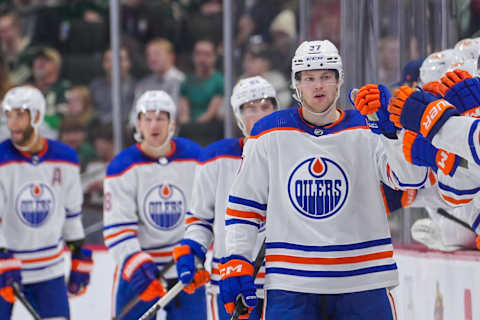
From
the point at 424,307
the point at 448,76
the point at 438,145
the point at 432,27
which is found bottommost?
the point at 424,307

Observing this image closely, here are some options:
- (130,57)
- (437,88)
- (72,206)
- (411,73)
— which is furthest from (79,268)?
(437,88)

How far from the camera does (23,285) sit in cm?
399

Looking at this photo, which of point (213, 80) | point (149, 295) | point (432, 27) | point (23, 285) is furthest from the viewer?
point (213, 80)

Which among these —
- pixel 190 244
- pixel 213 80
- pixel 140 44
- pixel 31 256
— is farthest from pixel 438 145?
pixel 140 44

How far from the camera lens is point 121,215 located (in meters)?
3.75

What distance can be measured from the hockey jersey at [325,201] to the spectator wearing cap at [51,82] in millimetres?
3968

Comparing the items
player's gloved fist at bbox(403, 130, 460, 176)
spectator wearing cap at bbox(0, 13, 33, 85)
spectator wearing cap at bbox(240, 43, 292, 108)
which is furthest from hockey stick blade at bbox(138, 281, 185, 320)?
spectator wearing cap at bbox(0, 13, 33, 85)

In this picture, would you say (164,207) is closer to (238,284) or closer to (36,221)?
(36,221)

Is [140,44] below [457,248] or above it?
above

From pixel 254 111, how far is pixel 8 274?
1446 millimetres

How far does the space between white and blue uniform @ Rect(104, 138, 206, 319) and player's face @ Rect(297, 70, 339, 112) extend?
4.99ft

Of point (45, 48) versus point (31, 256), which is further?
point (45, 48)

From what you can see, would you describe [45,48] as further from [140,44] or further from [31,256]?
[31,256]

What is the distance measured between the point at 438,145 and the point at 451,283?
46.0 inches
